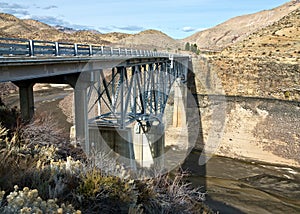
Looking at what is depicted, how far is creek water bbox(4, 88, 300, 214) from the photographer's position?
56.0 feet

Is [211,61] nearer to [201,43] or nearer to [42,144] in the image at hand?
[42,144]

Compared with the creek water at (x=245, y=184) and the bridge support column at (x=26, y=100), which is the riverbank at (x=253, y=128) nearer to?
the creek water at (x=245, y=184)

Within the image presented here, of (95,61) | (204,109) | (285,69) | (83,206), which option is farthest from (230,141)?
(83,206)

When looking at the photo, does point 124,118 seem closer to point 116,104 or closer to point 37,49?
point 116,104

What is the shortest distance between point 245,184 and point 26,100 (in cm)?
1660

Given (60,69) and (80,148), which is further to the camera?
(80,148)

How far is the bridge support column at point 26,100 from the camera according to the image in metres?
9.10

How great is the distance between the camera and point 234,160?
25.8 metres

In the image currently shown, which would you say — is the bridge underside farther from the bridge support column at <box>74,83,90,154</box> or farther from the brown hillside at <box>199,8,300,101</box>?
the brown hillside at <box>199,8,300,101</box>

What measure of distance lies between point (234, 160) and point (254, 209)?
9.41 meters

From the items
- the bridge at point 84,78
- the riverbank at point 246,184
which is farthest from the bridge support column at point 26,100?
the riverbank at point 246,184

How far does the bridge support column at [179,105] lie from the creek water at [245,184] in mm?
3488

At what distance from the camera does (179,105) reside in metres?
29.3

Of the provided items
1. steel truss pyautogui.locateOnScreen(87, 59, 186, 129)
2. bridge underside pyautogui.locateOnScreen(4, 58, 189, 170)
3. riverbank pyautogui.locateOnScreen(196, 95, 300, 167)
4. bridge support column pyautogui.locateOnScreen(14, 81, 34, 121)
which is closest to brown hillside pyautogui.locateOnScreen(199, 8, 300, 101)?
riverbank pyautogui.locateOnScreen(196, 95, 300, 167)
